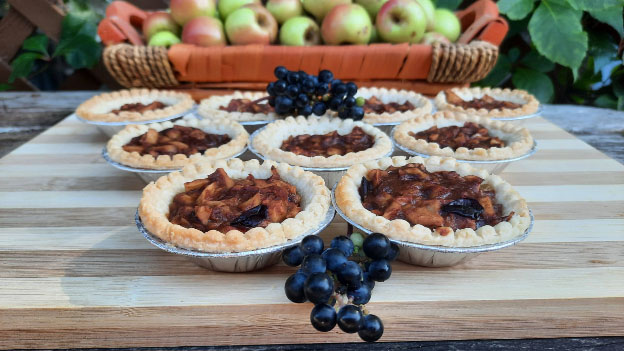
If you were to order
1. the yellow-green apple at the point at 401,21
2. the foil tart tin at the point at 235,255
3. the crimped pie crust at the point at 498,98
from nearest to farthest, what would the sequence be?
the foil tart tin at the point at 235,255 → the crimped pie crust at the point at 498,98 → the yellow-green apple at the point at 401,21

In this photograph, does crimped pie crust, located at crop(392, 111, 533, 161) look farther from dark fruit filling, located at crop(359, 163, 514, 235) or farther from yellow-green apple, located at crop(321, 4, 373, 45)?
yellow-green apple, located at crop(321, 4, 373, 45)

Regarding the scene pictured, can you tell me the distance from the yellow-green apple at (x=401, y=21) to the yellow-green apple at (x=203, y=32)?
1.48 metres

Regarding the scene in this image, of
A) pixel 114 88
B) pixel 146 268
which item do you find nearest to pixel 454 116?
pixel 146 268

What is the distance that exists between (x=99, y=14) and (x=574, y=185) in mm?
5186

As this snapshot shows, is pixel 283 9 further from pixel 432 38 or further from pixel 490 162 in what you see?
pixel 490 162

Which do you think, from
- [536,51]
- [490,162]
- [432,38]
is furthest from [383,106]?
[536,51]

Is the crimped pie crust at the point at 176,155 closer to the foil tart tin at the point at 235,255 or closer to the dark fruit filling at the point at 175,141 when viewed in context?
the dark fruit filling at the point at 175,141

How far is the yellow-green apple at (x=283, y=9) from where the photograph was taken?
4.20 meters

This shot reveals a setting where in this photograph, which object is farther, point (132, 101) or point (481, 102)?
point (132, 101)

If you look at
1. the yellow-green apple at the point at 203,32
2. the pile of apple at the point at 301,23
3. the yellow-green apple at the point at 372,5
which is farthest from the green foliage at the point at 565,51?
the yellow-green apple at the point at 203,32

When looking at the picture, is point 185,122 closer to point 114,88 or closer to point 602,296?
point 602,296

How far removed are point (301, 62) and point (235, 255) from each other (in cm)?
240

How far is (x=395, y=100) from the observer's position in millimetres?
3564

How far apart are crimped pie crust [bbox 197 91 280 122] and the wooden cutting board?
1206mm
